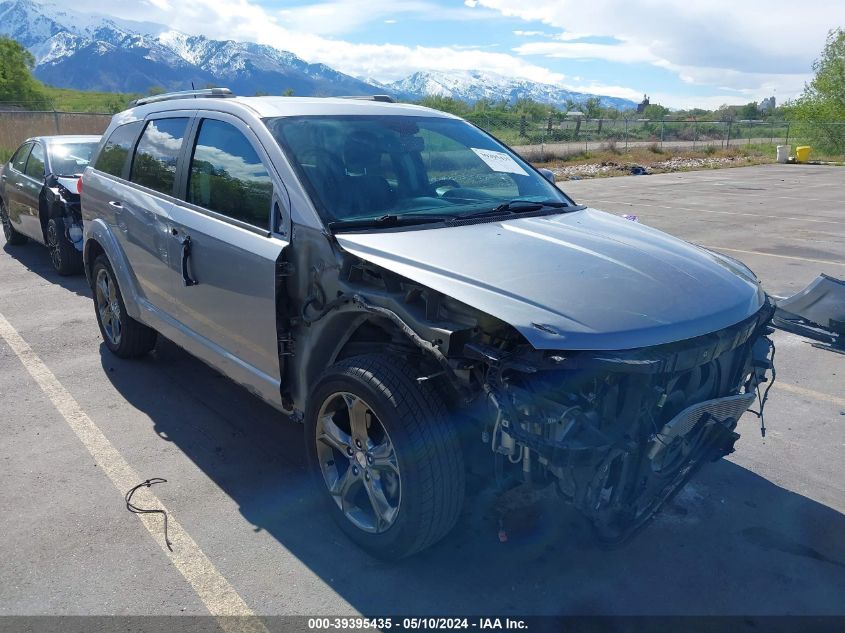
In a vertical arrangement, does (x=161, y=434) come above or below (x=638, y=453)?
below

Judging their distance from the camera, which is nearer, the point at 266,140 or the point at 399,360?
the point at 399,360

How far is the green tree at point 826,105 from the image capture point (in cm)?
4041

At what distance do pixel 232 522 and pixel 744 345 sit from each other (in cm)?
252

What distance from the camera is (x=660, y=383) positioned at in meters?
2.71

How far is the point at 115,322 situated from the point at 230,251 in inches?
91.0

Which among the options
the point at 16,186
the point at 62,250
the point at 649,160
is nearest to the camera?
the point at 62,250

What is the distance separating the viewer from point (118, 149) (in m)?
5.27

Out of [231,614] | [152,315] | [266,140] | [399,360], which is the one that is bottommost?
[231,614]

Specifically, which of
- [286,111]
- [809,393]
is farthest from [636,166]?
[286,111]

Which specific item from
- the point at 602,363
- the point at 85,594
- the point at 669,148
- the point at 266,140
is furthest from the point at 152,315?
the point at 669,148

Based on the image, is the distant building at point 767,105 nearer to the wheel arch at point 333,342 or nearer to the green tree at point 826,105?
the green tree at point 826,105

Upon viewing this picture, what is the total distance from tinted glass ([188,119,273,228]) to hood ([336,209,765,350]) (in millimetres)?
670

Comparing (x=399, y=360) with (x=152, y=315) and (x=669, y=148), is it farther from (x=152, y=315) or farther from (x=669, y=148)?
(x=669, y=148)

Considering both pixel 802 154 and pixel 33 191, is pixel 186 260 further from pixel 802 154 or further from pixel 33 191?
pixel 802 154
